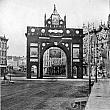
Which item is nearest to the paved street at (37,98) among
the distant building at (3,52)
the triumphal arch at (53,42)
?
the triumphal arch at (53,42)

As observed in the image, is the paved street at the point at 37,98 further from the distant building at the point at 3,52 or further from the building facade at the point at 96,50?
the distant building at the point at 3,52

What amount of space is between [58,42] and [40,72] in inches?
291

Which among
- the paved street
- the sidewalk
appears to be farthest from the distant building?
the sidewalk

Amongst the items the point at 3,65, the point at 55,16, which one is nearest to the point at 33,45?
the point at 55,16

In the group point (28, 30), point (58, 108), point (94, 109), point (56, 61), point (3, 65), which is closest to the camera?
point (94, 109)

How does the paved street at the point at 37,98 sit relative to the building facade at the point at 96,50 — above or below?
below

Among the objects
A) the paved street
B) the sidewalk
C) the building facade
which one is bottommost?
the paved street

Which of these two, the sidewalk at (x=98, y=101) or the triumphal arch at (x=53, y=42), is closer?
the sidewalk at (x=98, y=101)

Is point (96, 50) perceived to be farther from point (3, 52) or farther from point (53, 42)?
point (3, 52)

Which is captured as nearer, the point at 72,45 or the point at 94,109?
the point at 94,109

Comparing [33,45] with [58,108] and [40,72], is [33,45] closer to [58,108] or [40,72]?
[40,72]

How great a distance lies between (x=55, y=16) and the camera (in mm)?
54281

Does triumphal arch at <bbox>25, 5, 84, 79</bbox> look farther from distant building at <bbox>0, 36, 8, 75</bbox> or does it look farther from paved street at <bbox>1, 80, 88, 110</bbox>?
paved street at <bbox>1, 80, 88, 110</bbox>

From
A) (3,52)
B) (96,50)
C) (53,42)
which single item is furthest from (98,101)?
(3,52)
